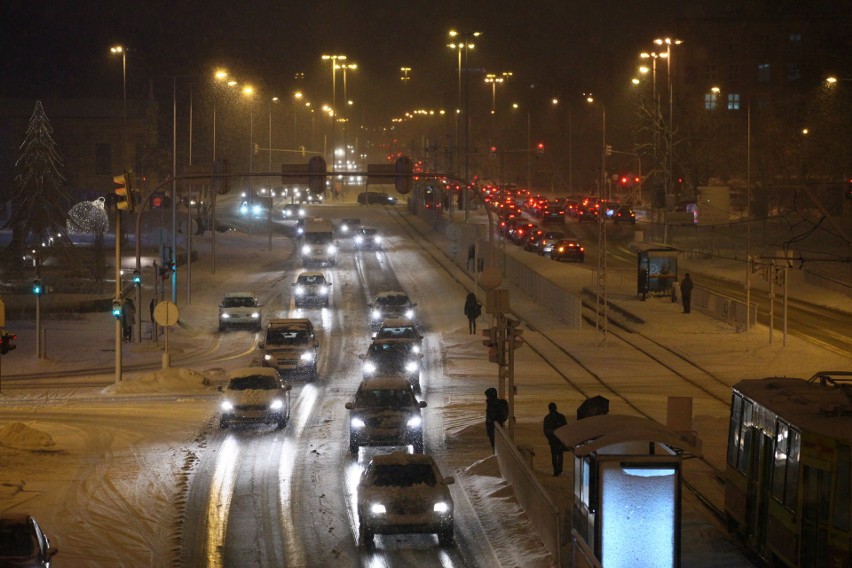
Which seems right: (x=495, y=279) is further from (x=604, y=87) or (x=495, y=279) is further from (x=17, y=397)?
(x=604, y=87)

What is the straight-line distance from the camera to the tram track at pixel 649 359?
785 inches

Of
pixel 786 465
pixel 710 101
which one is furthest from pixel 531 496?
pixel 710 101

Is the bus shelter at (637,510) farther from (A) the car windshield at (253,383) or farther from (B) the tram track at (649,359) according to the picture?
(A) the car windshield at (253,383)

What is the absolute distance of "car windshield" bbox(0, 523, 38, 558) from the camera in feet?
39.6

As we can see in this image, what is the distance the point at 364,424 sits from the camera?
2147 centimetres

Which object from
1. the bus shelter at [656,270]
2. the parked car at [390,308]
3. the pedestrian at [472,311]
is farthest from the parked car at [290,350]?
the bus shelter at [656,270]

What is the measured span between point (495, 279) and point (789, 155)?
59.1 meters

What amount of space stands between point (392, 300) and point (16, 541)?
30.0 meters

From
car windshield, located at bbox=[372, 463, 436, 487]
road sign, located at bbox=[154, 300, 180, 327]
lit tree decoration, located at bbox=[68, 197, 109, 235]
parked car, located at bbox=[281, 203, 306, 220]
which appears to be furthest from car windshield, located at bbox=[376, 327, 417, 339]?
parked car, located at bbox=[281, 203, 306, 220]

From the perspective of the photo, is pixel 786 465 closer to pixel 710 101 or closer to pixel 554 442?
pixel 554 442

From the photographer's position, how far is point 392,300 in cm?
4197

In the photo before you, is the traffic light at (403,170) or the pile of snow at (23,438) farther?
the traffic light at (403,170)

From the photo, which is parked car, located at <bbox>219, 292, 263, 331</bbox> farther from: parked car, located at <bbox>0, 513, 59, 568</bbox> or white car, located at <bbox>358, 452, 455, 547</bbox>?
parked car, located at <bbox>0, 513, 59, 568</bbox>

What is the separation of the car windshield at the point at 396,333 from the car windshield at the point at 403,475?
16698mm
